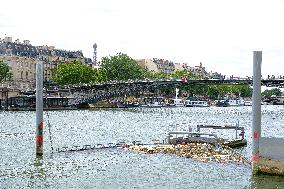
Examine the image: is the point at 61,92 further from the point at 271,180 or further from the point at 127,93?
the point at 271,180

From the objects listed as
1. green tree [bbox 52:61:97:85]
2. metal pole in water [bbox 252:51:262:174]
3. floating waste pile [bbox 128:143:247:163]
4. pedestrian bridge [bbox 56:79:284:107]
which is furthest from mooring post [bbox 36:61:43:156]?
green tree [bbox 52:61:97:85]

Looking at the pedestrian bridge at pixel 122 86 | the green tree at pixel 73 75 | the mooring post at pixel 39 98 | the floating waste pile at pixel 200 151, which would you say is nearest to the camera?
the mooring post at pixel 39 98

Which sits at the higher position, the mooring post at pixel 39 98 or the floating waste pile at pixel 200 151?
the mooring post at pixel 39 98

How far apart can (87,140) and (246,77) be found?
88803 millimetres

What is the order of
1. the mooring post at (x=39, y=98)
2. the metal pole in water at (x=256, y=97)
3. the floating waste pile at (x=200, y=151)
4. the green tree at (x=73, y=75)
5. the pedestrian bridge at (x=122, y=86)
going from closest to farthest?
the metal pole in water at (x=256, y=97) < the mooring post at (x=39, y=98) < the floating waste pile at (x=200, y=151) < the pedestrian bridge at (x=122, y=86) < the green tree at (x=73, y=75)

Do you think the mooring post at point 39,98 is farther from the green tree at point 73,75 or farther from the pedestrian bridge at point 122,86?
the green tree at point 73,75

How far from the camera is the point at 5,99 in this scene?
137 metres

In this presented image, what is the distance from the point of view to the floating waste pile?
3741 cm

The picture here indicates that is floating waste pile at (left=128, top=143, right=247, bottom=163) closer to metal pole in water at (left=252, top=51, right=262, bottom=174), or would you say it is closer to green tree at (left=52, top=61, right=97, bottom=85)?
metal pole in water at (left=252, top=51, right=262, bottom=174)

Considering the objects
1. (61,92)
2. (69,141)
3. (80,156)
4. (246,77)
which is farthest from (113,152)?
(61,92)

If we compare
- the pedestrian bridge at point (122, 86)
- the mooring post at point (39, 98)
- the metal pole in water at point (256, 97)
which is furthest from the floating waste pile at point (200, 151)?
the pedestrian bridge at point (122, 86)

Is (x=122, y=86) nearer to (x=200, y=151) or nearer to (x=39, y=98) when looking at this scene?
(x=200, y=151)

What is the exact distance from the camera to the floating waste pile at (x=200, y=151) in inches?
1473

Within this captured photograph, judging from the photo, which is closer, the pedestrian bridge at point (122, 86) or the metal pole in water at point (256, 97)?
the metal pole in water at point (256, 97)
